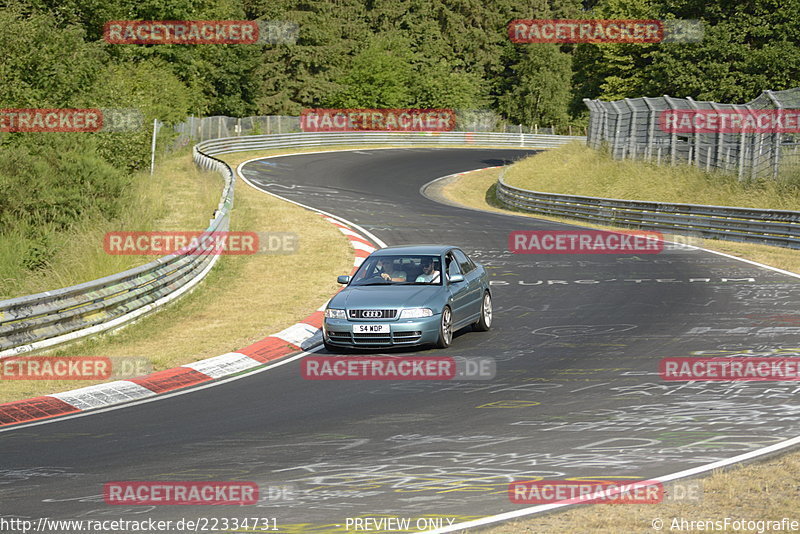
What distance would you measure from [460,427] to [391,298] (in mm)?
4502

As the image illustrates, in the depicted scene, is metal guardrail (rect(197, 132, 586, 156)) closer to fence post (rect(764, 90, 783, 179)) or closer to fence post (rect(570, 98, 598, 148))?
fence post (rect(570, 98, 598, 148))

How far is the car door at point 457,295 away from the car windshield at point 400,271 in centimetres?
19

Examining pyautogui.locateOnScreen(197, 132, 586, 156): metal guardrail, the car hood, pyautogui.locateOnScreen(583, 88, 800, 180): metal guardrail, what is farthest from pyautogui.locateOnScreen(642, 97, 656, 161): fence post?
the car hood

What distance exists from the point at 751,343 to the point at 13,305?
9975 millimetres

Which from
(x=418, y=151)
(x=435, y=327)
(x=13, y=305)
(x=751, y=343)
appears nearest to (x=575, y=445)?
(x=435, y=327)

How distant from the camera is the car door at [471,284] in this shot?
576 inches

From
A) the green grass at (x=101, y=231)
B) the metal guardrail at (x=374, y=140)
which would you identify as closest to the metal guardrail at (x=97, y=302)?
the green grass at (x=101, y=231)

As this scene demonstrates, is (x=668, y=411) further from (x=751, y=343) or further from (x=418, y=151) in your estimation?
(x=418, y=151)

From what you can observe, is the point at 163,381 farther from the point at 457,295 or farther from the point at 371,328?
the point at 457,295

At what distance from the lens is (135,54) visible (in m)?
64.1

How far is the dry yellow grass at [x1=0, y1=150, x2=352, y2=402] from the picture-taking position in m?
14.2

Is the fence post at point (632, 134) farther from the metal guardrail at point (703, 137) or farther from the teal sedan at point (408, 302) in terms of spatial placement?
the teal sedan at point (408, 302)

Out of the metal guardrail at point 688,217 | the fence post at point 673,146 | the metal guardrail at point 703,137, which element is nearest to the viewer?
the metal guardrail at point 688,217

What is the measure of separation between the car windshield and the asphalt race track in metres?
1.07
